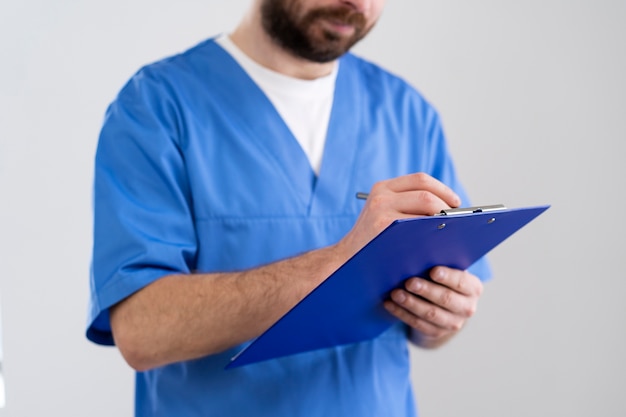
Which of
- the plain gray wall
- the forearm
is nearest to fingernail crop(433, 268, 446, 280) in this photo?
the forearm

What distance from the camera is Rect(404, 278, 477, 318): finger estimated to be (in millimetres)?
863

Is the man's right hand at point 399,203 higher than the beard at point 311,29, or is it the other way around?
the beard at point 311,29

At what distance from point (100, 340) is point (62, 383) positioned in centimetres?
59

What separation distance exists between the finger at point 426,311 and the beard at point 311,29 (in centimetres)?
36

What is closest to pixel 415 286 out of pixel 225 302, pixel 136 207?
pixel 225 302

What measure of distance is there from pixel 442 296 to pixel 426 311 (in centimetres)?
3

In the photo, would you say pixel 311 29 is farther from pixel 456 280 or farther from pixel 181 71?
pixel 456 280

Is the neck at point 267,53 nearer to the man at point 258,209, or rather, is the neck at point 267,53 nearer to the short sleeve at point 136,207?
the man at point 258,209

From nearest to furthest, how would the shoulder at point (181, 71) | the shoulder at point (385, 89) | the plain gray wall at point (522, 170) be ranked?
the shoulder at point (181, 71), the shoulder at point (385, 89), the plain gray wall at point (522, 170)

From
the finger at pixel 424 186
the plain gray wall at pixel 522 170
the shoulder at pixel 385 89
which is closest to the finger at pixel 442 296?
the finger at pixel 424 186

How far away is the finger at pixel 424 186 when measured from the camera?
2.62 ft

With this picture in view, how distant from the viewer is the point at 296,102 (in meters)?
1.09

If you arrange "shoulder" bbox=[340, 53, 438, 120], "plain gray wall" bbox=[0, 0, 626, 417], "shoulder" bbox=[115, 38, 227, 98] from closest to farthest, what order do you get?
"shoulder" bbox=[115, 38, 227, 98], "shoulder" bbox=[340, 53, 438, 120], "plain gray wall" bbox=[0, 0, 626, 417]

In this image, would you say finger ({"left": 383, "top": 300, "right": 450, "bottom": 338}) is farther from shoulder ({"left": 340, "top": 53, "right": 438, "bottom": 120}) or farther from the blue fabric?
shoulder ({"left": 340, "top": 53, "right": 438, "bottom": 120})
